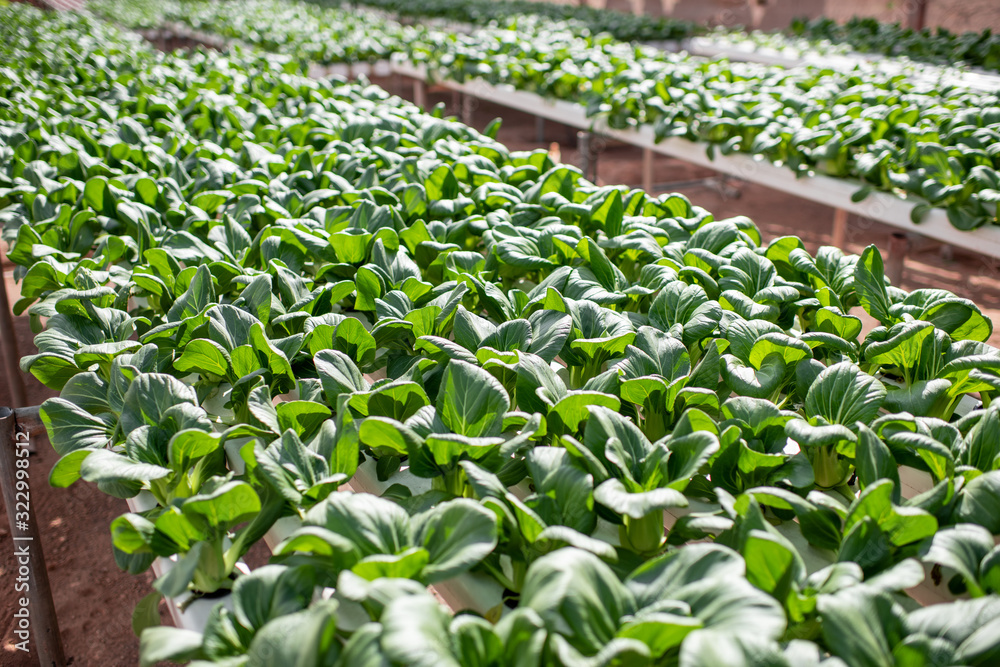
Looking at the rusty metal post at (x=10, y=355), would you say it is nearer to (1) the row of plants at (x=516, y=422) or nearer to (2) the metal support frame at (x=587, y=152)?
(1) the row of plants at (x=516, y=422)

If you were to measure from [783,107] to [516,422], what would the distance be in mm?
3266

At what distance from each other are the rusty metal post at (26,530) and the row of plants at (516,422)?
24 centimetres

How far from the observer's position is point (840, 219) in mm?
4207

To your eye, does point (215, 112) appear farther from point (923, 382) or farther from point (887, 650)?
point (887, 650)

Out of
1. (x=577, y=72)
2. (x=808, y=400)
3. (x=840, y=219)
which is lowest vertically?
(x=840, y=219)

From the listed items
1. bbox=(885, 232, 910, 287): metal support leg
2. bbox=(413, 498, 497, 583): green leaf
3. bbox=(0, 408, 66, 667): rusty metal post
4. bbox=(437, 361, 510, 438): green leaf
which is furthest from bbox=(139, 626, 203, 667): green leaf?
bbox=(885, 232, 910, 287): metal support leg

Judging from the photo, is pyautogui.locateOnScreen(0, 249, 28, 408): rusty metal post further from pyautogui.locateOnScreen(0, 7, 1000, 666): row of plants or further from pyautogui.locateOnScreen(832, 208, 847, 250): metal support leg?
pyautogui.locateOnScreen(832, 208, 847, 250): metal support leg

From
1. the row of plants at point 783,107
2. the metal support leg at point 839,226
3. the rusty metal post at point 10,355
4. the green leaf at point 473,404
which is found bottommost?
the rusty metal post at point 10,355

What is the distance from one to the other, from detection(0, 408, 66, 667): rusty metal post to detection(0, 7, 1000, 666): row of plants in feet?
0.79

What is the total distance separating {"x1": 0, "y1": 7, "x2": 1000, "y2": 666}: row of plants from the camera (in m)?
0.91

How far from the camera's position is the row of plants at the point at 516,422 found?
0.91 m

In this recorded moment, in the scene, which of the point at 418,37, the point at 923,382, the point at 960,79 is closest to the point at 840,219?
the point at 960,79

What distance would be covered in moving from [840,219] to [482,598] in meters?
3.76

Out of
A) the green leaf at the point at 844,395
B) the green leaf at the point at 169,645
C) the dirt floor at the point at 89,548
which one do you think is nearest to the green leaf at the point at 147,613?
the green leaf at the point at 169,645
